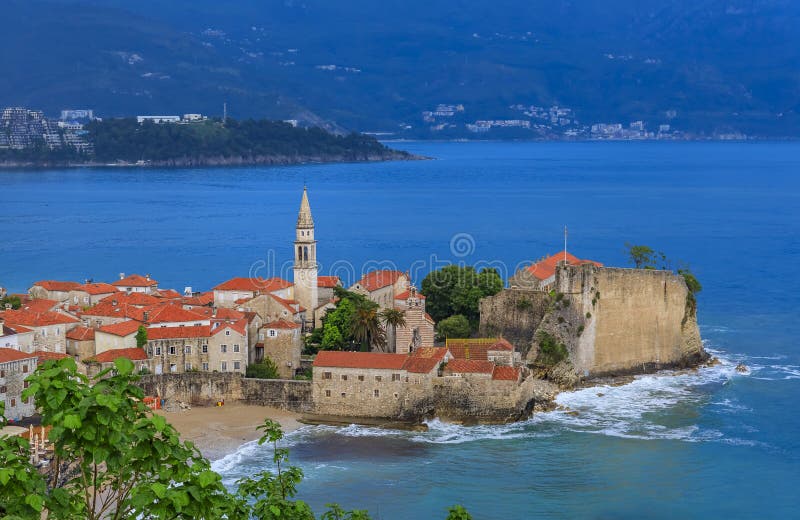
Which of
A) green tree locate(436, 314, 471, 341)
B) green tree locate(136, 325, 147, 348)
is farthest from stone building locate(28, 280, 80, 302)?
green tree locate(436, 314, 471, 341)

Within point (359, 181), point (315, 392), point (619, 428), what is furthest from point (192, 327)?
point (359, 181)

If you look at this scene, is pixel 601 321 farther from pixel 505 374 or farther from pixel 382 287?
pixel 382 287

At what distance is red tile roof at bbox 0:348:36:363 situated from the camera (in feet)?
110

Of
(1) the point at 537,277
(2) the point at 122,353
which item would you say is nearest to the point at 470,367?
(1) the point at 537,277

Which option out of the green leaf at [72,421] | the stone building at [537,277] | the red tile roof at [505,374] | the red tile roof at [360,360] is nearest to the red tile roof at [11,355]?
the red tile roof at [360,360]

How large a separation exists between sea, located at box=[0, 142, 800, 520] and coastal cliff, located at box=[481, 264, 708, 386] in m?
1.12

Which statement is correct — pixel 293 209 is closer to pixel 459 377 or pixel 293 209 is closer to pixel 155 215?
pixel 155 215

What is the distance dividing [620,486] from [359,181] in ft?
454

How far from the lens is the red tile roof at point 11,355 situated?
3338 cm

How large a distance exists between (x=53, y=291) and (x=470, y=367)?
1908 cm

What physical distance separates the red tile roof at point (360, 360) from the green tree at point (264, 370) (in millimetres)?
1990

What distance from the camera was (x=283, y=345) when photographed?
3781 cm

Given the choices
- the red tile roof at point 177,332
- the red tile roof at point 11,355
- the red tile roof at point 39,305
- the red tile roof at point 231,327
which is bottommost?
the red tile roof at point 11,355

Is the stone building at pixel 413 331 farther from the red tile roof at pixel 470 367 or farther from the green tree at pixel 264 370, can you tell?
the green tree at pixel 264 370
